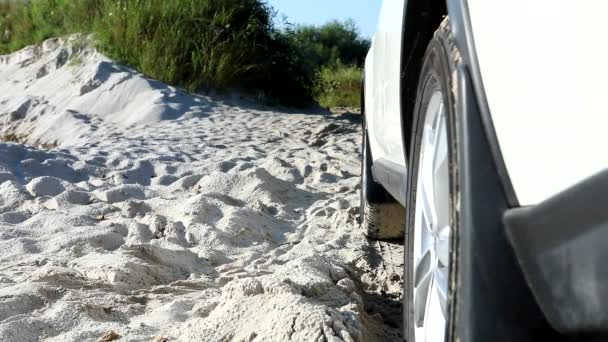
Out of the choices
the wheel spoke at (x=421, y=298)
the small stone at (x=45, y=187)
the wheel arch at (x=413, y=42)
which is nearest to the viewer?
the wheel spoke at (x=421, y=298)

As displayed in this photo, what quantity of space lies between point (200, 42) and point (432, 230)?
9.54 metres

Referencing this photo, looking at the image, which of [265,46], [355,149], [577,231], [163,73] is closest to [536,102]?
[577,231]

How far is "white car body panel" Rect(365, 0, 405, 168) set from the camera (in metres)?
2.56

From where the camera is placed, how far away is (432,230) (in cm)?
199

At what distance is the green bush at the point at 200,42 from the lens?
11.1 metres

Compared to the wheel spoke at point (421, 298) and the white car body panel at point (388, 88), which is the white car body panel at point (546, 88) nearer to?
the wheel spoke at point (421, 298)

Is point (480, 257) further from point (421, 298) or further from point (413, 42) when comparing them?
point (413, 42)

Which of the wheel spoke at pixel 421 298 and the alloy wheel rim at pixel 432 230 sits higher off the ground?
the alloy wheel rim at pixel 432 230

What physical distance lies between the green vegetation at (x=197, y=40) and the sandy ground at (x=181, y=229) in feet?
3.07

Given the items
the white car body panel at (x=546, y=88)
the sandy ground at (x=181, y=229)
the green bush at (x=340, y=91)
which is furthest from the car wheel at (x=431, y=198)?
the green bush at (x=340, y=91)

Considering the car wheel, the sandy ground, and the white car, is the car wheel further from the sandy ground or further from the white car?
the sandy ground

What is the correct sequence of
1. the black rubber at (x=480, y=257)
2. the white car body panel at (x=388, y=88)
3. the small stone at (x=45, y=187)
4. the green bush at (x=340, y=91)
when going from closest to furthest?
the black rubber at (x=480, y=257)
the white car body panel at (x=388, y=88)
the small stone at (x=45, y=187)
the green bush at (x=340, y=91)

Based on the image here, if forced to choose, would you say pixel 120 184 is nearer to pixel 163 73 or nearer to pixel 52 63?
pixel 163 73

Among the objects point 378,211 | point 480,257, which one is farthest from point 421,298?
point 378,211
